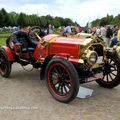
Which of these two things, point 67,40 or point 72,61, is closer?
point 72,61

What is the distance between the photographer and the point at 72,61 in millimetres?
5844

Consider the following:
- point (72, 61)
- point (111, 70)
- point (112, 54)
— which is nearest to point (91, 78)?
point (72, 61)

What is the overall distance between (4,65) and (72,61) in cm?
284

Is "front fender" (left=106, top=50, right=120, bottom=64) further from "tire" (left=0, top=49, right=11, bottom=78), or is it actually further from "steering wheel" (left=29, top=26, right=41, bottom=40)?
"tire" (left=0, top=49, right=11, bottom=78)

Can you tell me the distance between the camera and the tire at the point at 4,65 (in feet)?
25.6

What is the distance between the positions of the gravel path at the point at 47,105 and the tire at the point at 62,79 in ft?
0.58

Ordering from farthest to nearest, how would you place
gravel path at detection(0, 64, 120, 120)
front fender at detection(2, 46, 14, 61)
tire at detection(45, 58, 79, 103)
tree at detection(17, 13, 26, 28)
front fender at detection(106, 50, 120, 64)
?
tree at detection(17, 13, 26, 28) → front fender at detection(2, 46, 14, 61) → front fender at detection(106, 50, 120, 64) → tire at detection(45, 58, 79, 103) → gravel path at detection(0, 64, 120, 120)

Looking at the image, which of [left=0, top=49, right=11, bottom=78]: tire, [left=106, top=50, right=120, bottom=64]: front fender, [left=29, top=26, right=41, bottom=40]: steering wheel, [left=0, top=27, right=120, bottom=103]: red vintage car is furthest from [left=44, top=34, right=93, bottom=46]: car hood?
[left=0, top=49, right=11, bottom=78]: tire

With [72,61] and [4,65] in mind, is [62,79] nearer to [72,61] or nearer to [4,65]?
[72,61]

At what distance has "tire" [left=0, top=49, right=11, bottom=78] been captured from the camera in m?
7.81

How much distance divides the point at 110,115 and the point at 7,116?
71.4 inches

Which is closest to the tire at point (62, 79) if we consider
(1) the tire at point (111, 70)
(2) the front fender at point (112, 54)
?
(1) the tire at point (111, 70)

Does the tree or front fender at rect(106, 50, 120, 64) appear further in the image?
the tree

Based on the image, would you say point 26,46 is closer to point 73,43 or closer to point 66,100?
point 73,43
